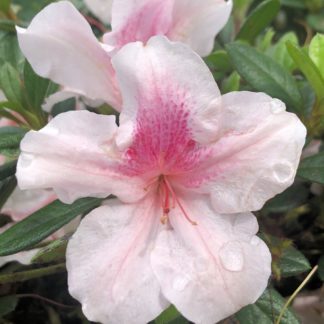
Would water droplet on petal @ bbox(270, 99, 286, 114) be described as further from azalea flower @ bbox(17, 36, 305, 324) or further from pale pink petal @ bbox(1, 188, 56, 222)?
pale pink petal @ bbox(1, 188, 56, 222)

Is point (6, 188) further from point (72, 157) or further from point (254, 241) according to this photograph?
point (254, 241)

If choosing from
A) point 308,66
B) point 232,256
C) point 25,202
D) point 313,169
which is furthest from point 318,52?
point 25,202

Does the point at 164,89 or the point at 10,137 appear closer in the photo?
the point at 164,89

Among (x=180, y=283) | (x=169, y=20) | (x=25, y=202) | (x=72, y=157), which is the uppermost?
(x=169, y=20)

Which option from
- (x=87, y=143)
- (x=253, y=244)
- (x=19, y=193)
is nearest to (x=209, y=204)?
(x=253, y=244)

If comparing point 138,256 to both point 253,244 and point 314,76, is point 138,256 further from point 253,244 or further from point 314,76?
point 314,76
